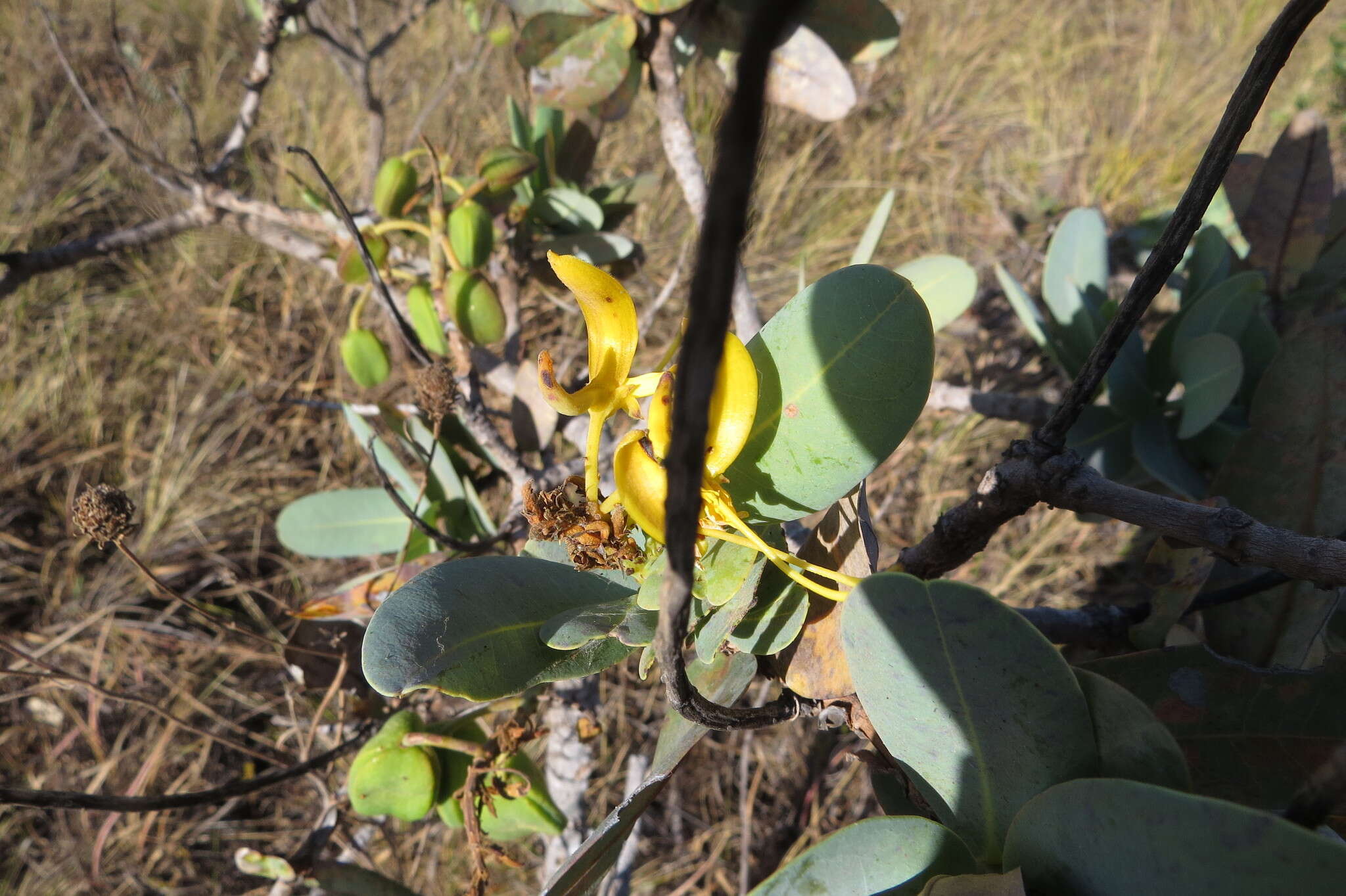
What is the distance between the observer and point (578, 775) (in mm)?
1104

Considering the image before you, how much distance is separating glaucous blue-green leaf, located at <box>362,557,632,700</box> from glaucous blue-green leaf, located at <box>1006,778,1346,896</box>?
0.31 meters

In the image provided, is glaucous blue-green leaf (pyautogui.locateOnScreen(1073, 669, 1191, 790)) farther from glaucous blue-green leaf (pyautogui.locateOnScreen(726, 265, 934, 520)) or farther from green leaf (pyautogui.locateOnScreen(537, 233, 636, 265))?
green leaf (pyautogui.locateOnScreen(537, 233, 636, 265))

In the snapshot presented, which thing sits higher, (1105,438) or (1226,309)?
(1226,309)

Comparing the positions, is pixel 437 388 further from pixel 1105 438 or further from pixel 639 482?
pixel 1105 438

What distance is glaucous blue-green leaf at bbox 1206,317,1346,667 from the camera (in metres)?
0.75

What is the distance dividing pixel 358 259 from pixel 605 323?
76 cm

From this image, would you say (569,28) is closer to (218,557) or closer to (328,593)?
(328,593)

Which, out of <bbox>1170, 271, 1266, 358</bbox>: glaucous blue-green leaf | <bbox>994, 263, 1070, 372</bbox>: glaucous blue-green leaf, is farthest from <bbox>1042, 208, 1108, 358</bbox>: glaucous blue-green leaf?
<bbox>1170, 271, 1266, 358</bbox>: glaucous blue-green leaf

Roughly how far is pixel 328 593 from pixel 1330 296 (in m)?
1.58

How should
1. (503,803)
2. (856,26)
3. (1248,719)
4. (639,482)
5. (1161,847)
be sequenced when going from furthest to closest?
(856,26) → (503,803) → (1248,719) → (639,482) → (1161,847)

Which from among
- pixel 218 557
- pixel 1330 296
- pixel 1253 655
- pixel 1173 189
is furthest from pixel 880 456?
pixel 1173 189

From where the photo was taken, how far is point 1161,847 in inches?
15.0

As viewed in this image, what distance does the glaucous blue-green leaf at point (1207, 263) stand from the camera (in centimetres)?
116

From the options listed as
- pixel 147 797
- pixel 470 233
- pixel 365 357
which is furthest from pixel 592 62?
pixel 147 797
